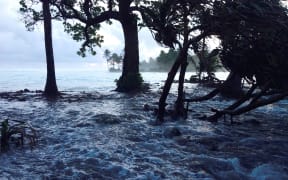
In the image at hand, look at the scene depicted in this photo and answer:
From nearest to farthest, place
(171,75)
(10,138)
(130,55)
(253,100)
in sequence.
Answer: (10,138) → (253,100) → (171,75) → (130,55)

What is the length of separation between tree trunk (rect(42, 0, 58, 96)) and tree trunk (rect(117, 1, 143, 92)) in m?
5.06

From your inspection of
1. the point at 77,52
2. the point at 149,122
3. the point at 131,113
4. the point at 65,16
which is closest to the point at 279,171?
the point at 149,122

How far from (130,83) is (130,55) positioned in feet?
7.62

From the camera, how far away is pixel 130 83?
22359 mm

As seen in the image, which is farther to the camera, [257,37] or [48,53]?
[48,53]

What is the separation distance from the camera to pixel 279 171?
578cm

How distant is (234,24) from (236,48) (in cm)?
83

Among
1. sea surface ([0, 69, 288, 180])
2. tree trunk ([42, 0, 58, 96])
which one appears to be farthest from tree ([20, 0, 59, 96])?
sea surface ([0, 69, 288, 180])

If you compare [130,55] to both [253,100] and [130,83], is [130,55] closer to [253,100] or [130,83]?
[130,83]

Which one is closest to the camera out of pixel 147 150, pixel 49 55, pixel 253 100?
pixel 147 150

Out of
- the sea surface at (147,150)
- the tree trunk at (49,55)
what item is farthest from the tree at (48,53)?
the sea surface at (147,150)

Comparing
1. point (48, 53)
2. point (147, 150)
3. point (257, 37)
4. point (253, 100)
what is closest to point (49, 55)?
point (48, 53)

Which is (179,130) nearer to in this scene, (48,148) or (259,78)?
(259,78)

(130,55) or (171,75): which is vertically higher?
(130,55)
